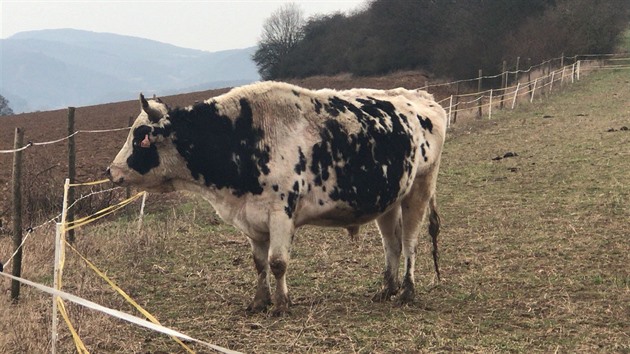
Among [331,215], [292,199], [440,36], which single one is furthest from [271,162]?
[440,36]

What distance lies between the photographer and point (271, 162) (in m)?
5.39

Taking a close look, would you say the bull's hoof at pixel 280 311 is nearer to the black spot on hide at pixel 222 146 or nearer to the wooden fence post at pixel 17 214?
the black spot on hide at pixel 222 146

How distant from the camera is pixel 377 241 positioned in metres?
8.66

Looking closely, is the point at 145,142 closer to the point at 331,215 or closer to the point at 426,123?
the point at 331,215

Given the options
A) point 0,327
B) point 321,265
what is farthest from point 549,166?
point 0,327

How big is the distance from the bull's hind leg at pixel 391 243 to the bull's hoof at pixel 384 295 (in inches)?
0.7

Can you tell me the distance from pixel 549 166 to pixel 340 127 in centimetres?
845

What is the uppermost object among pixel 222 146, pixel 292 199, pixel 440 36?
pixel 440 36

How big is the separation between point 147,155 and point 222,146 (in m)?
0.67

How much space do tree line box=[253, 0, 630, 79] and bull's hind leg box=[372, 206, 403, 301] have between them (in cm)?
2968

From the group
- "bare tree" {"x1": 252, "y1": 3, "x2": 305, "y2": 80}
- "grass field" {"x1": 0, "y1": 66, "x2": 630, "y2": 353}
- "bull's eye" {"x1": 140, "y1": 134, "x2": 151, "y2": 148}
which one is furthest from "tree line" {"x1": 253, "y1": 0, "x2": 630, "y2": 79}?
"bull's eye" {"x1": 140, "y1": 134, "x2": 151, "y2": 148}

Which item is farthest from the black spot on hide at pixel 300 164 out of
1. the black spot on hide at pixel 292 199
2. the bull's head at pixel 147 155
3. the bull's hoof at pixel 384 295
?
the bull's hoof at pixel 384 295

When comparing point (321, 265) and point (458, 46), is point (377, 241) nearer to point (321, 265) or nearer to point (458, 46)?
point (321, 265)

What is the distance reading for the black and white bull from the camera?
17.7 ft
